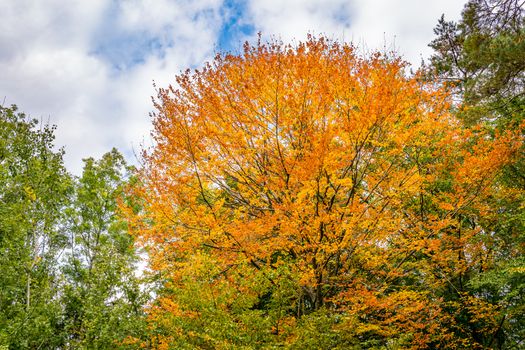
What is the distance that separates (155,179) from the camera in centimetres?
895

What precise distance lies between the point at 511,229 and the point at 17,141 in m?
20.1

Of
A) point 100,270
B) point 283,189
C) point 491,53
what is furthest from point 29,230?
point 491,53

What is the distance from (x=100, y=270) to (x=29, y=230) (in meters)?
4.15

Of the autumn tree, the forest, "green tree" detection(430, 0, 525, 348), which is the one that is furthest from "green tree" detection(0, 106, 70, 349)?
"green tree" detection(430, 0, 525, 348)

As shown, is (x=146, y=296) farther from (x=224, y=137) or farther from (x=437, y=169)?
(x=437, y=169)

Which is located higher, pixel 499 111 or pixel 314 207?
pixel 499 111

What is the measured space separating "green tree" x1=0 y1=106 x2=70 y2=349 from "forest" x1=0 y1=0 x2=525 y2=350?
155 mm

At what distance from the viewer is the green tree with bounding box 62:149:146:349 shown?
466 inches

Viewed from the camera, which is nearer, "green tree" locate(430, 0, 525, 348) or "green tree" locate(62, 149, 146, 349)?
"green tree" locate(430, 0, 525, 348)

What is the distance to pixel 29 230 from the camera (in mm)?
14453

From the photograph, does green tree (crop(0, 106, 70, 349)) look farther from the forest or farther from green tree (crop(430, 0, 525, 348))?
green tree (crop(430, 0, 525, 348))

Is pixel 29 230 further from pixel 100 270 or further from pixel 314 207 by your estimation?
pixel 314 207

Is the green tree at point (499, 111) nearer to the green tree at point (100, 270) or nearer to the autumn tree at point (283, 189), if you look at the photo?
the autumn tree at point (283, 189)

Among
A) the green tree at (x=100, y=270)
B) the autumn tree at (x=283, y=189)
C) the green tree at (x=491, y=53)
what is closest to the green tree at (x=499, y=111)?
the green tree at (x=491, y=53)
